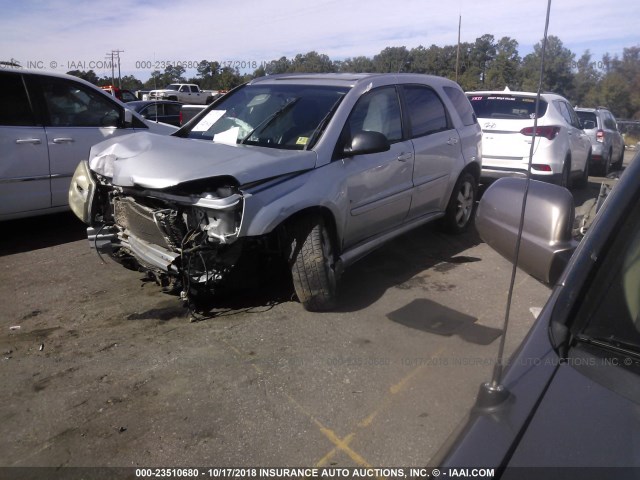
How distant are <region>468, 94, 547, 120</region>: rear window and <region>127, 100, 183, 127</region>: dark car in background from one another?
8409 millimetres

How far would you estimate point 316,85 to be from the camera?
484 centimetres

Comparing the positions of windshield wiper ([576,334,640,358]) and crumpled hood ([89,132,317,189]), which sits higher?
crumpled hood ([89,132,317,189])

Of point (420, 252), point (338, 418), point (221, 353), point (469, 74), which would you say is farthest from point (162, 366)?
point (469, 74)

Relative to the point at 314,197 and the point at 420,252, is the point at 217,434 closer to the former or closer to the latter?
the point at 314,197

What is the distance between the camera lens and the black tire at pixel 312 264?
4023mm

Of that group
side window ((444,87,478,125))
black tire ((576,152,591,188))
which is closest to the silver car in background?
side window ((444,87,478,125))

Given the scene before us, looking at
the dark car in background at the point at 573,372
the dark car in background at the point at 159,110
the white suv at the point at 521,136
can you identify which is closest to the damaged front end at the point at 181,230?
the dark car in background at the point at 573,372

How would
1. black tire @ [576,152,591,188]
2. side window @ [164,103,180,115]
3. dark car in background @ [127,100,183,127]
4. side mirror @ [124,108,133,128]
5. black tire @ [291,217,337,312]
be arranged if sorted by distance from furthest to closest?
1. side window @ [164,103,180,115]
2. dark car in background @ [127,100,183,127]
3. black tire @ [576,152,591,188]
4. side mirror @ [124,108,133,128]
5. black tire @ [291,217,337,312]

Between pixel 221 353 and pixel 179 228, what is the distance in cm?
94

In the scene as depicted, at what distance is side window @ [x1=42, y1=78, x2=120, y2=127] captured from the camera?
616cm

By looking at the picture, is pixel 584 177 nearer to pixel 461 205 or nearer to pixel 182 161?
pixel 461 205

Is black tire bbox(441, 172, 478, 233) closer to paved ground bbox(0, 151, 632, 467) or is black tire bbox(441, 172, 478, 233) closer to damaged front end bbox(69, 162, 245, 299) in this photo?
paved ground bbox(0, 151, 632, 467)

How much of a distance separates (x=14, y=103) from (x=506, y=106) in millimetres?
6843

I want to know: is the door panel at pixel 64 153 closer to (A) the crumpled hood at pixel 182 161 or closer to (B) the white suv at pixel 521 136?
(A) the crumpled hood at pixel 182 161
